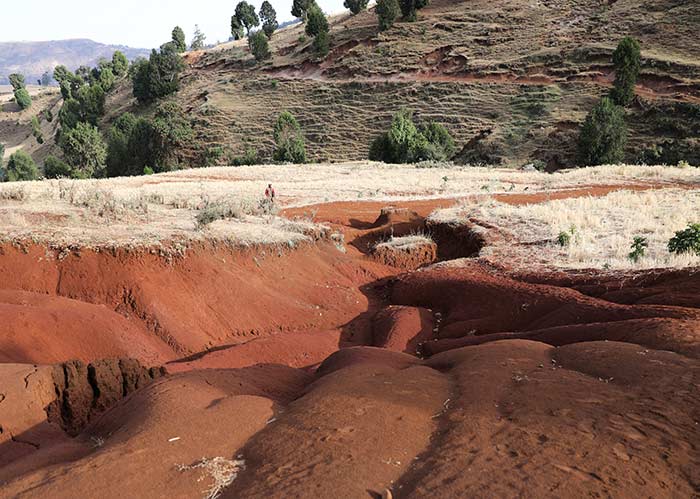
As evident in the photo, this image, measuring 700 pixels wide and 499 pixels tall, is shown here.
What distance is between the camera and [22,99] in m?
110

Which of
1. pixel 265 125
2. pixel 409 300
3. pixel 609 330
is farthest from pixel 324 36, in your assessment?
pixel 609 330

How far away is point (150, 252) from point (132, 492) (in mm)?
7727

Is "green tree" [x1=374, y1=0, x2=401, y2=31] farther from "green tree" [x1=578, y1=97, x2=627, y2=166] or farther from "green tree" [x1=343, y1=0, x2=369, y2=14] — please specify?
"green tree" [x1=578, y1=97, x2=627, y2=166]

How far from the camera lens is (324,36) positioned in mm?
70312

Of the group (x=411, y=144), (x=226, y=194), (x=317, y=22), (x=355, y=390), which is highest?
(x=317, y=22)

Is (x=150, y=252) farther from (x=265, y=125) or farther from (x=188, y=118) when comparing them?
(x=188, y=118)

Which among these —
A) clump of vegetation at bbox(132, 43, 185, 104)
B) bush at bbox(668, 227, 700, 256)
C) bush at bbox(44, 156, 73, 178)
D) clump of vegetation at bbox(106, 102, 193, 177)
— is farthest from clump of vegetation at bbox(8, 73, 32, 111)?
bush at bbox(668, 227, 700, 256)

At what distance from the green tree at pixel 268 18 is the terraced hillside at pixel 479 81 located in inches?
536

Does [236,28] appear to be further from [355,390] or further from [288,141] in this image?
[355,390]

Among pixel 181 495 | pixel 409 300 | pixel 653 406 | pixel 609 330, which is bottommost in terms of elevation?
pixel 409 300

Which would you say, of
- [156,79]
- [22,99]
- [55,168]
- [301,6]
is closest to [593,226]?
[55,168]

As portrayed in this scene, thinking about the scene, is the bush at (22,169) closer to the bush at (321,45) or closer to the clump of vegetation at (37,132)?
the clump of vegetation at (37,132)

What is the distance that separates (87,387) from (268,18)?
94.6m

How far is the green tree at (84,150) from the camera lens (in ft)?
167
